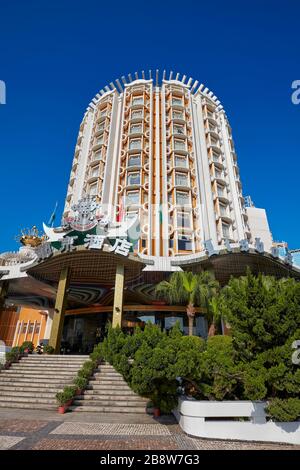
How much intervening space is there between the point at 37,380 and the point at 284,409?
497 inches

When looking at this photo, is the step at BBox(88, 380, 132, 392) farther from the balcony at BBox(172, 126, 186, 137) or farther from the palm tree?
the balcony at BBox(172, 126, 186, 137)

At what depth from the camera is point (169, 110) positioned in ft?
140

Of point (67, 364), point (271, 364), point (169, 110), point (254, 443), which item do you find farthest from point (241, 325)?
point (169, 110)

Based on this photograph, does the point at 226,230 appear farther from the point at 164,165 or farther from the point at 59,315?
the point at 59,315

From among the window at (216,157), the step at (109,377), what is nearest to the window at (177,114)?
the window at (216,157)

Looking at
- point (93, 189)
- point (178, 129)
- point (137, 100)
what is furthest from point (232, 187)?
point (137, 100)

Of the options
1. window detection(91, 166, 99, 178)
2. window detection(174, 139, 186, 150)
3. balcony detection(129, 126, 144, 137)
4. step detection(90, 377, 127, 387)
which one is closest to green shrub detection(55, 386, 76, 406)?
step detection(90, 377, 127, 387)

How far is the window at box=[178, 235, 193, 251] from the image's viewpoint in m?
32.3

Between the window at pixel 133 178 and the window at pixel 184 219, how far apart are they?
7.64 metres

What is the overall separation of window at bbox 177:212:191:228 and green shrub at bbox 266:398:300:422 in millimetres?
26781

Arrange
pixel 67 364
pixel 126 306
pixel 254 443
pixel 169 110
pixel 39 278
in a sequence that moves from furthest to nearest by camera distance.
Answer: pixel 169 110
pixel 126 306
pixel 39 278
pixel 67 364
pixel 254 443

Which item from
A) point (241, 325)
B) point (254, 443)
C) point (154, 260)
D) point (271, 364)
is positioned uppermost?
point (154, 260)

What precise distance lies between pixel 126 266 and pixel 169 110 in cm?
3151
